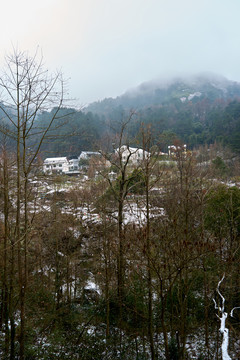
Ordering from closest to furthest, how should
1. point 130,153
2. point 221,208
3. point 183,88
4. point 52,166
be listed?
1. point 130,153
2. point 221,208
3. point 52,166
4. point 183,88

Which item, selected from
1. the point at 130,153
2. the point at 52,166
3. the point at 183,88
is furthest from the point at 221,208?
the point at 183,88

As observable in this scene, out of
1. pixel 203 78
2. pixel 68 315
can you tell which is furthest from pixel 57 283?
pixel 203 78

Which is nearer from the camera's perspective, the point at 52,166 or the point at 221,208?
the point at 221,208

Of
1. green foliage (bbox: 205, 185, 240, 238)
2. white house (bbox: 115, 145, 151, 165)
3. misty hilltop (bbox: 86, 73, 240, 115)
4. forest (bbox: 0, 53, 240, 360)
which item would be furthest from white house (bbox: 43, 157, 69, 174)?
misty hilltop (bbox: 86, 73, 240, 115)

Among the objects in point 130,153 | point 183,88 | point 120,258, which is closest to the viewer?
point 120,258

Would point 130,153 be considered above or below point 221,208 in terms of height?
above

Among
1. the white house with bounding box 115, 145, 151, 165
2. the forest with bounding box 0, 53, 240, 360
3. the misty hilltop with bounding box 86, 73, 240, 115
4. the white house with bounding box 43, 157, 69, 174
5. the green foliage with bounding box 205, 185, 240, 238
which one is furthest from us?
the misty hilltop with bounding box 86, 73, 240, 115

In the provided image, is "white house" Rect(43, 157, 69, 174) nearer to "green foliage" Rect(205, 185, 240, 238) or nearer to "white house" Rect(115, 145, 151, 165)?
"white house" Rect(115, 145, 151, 165)

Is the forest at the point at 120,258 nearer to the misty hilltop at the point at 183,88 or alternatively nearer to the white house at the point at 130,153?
the white house at the point at 130,153

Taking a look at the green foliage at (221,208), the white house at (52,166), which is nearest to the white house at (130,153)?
the white house at (52,166)

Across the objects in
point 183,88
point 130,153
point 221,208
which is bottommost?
point 221,208

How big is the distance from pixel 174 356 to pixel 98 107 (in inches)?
3059

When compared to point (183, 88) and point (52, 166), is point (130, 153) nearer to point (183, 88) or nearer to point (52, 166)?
point (52, 166)

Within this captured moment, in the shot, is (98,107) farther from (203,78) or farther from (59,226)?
(203,78)
